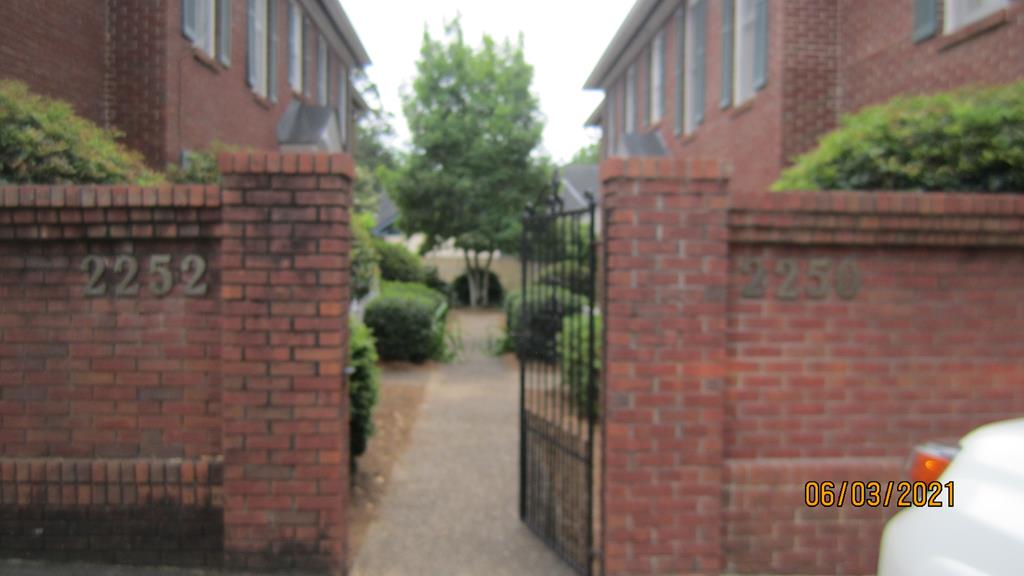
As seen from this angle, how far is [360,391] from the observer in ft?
19.4

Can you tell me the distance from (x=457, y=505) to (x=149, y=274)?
263 cm

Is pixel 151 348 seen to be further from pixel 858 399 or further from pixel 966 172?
pixel 966 172

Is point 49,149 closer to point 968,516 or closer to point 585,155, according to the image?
point 968,516

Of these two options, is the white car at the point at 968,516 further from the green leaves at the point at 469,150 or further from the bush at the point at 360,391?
the green leaves at the point at 469,150

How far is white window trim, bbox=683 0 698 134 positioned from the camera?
45.1 feet

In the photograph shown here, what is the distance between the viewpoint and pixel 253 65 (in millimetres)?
12820

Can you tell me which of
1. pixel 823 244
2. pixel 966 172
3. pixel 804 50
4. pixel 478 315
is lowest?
pixel 478 315

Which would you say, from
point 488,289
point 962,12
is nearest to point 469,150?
A: point 488,289

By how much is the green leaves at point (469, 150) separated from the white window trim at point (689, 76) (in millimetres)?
10964

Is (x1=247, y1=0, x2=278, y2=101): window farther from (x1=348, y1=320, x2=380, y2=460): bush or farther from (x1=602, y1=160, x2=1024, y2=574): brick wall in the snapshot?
(x1=602, y1=160, x2=1024, y2=574): brick wall

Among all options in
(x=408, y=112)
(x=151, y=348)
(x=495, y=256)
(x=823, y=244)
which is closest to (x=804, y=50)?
(x=823, y=244)

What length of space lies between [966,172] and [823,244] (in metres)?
1.43

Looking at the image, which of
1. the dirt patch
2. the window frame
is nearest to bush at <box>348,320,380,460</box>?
the dirt patch

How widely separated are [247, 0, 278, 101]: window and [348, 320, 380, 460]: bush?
7967 mm
